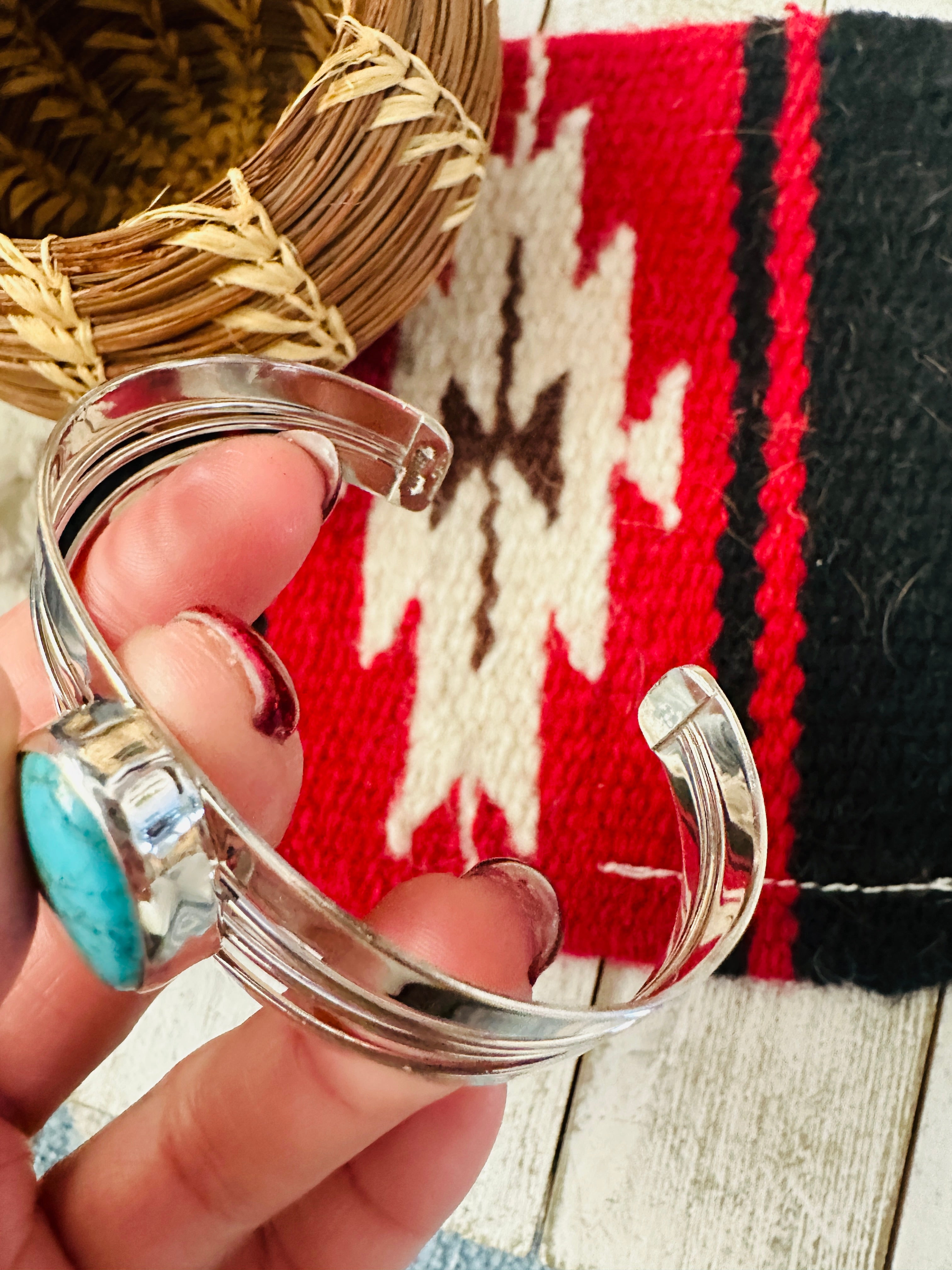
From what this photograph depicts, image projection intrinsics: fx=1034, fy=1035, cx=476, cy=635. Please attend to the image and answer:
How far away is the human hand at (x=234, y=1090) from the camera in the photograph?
0.69ft

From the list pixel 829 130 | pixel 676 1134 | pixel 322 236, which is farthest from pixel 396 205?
pixel 676 1134

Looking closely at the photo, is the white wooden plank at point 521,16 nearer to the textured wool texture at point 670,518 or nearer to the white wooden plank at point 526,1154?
the textured wool texture at point 670,518

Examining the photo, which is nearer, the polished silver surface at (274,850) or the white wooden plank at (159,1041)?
the polished silver surface at (274,850)

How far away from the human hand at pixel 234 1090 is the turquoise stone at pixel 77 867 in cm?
5

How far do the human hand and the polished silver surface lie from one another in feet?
0.05

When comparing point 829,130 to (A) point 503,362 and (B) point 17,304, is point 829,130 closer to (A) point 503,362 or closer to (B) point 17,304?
(A) point 503,362

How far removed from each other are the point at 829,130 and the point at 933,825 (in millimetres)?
204

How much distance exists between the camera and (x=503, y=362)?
32cm

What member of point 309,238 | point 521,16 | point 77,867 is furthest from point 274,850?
point 521,16

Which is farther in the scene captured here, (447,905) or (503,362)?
(503,362)

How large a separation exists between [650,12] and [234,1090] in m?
0.35

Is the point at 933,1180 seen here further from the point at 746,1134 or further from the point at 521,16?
the point at 521,16

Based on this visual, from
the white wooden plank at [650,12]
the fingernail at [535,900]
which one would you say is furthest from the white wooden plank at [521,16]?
the fingernail at [535,900]

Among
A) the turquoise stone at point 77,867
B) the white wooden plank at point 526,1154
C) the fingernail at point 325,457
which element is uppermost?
the turquoise stone at point 77,867
